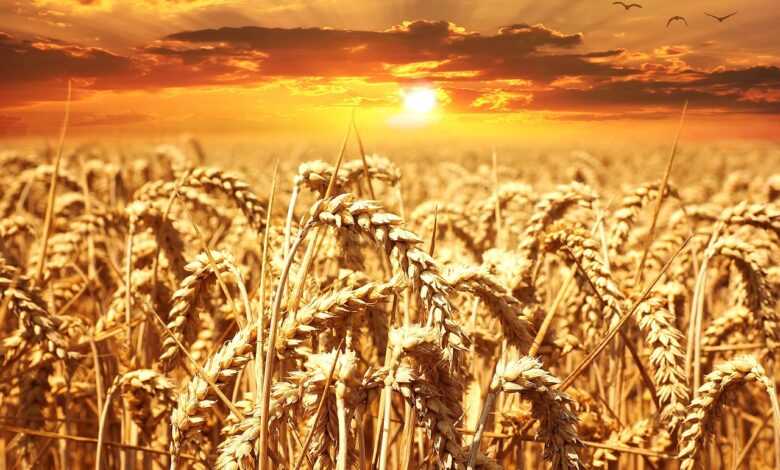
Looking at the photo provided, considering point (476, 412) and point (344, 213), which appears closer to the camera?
point (344, 213)

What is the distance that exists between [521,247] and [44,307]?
1.60 meters

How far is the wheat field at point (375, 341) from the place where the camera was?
1.32m

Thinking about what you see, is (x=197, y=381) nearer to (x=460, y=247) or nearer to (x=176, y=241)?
(x=176, y=241)

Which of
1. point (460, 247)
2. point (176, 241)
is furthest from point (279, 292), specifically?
point (460, 247)

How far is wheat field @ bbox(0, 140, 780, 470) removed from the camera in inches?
52.0

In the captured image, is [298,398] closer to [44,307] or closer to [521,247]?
[44,307]

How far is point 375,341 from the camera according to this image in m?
2.08

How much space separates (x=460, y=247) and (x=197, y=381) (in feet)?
8.04

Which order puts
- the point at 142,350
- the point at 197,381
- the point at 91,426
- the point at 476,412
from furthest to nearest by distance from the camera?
the point at 91,426 → the point at 142,350 → the point at 476,412 → the point at 197,381

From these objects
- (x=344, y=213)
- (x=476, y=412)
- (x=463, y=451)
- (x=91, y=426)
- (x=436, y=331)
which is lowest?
(x=91, y=426)

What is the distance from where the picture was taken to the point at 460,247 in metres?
3.73

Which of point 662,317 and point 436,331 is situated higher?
point 436,331

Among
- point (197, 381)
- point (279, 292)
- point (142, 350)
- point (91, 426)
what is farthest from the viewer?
point (91, 426)

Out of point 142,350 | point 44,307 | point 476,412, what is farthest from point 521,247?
point 44,307
